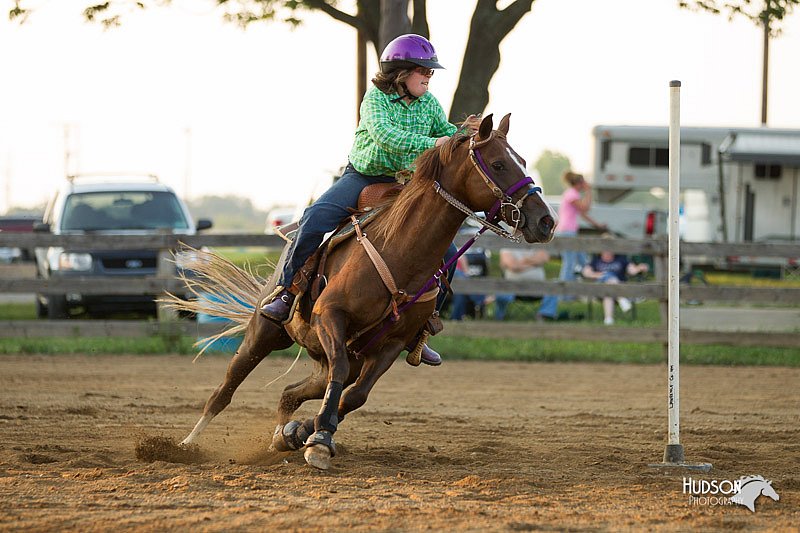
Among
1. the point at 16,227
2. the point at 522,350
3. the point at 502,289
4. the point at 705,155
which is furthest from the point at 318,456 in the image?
the point at 16,227

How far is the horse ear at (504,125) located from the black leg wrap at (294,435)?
202cm

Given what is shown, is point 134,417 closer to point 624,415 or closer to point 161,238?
point 624,415

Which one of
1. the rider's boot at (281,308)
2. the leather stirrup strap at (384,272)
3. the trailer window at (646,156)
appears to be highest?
the trailer window at (646,156)

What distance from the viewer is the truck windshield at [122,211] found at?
15.6m

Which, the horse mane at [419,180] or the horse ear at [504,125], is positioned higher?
the horse ear at [504,125]

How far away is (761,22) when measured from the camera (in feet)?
47.4

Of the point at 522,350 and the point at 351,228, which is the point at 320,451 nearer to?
the point at 351,228

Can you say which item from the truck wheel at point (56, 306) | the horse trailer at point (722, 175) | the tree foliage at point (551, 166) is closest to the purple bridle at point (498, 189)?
the truck wheel at point (56, 306)

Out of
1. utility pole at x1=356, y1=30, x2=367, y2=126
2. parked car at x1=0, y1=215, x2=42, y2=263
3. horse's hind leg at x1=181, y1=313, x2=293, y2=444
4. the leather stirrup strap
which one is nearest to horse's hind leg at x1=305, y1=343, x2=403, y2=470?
the leather stirrup strap

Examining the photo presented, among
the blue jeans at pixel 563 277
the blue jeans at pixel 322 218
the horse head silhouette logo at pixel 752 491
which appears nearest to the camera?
the horse head silhouette logo at pixel 752 491

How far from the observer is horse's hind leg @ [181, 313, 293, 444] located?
7.35 m

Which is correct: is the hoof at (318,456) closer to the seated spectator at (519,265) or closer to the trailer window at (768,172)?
the seated spectator at (519,265)

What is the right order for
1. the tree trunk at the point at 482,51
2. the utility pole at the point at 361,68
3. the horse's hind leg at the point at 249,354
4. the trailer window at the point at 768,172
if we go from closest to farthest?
the horse's hind leg at the point at 249,354 < the tree trunk at the point at 482,51 < the utility pole at the point at 361,68 < the trailer window at the point at 768,172

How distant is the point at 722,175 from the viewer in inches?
985
